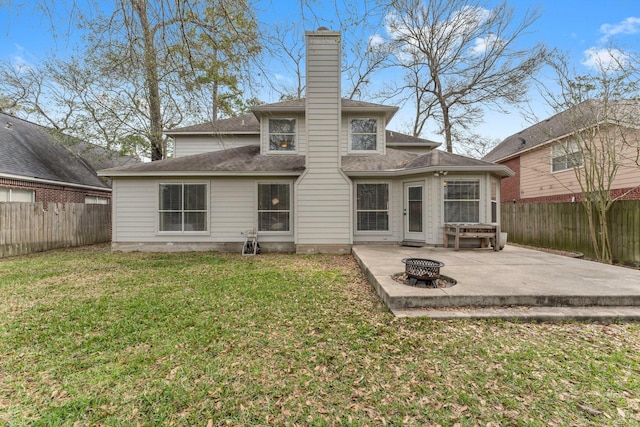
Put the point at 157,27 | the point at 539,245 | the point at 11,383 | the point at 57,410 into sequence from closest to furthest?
the point at 57,410 < the point at 11,383 < the point at 157,27 < the point at 539,245

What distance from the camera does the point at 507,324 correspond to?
11.7 feet

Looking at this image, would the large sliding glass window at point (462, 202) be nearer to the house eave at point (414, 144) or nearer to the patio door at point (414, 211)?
the patio door at point (414, 211)

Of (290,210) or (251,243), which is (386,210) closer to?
(290,210)

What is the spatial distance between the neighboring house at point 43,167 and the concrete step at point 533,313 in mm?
13708

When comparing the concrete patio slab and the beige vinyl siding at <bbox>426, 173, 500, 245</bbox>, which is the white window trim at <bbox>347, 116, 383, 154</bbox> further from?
the concrete patio slab

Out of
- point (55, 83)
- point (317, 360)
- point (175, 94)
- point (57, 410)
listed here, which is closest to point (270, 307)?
point (317, 360)

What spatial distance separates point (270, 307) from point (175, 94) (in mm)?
3831

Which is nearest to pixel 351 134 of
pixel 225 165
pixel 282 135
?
pixel 282 135

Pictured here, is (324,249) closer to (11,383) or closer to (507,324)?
(507,324)

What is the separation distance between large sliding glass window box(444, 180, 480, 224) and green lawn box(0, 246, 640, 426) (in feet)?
17.0

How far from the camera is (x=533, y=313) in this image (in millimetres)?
3773

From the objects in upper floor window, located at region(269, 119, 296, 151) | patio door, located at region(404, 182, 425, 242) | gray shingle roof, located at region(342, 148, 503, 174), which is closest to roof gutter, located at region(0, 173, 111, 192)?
upper floor window, located at region(269, 119, 296, 151)

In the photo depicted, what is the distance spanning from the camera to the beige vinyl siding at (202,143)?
12.8 metres

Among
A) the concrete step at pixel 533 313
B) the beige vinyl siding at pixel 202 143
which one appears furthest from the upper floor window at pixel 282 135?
the concrete step at pixel 533 313
